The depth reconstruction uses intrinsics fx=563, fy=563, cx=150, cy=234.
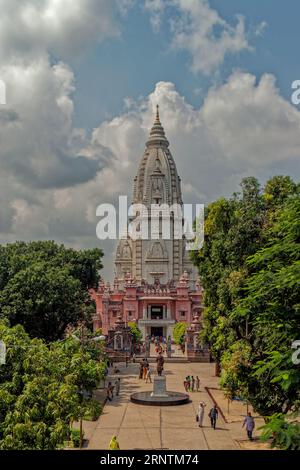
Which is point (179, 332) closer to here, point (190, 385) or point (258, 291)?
point (190, 385)

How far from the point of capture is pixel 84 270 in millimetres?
44969

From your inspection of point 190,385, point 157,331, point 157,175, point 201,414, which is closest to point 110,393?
point 190,385

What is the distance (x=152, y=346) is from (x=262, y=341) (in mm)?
38481

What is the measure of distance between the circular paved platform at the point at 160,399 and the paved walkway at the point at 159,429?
12.1 inches

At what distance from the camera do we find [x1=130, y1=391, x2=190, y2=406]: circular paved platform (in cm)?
2698

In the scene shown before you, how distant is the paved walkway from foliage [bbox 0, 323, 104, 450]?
3148 mm

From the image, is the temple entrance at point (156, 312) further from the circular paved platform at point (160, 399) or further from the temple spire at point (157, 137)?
the circular paved platform at point (160, 399)

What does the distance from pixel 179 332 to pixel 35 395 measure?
45805 mm

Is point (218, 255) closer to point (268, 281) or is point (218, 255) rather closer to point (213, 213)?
point (213, 213)

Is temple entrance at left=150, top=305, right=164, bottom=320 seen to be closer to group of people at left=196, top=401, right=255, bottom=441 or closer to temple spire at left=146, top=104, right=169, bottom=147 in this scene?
temple spire at left=146, top=104, right=169, bottom=147

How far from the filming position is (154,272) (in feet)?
255

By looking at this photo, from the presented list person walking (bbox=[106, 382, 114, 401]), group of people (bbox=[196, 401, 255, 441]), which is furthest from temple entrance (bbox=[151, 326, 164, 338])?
group of people (bbox=[196, 401, 255, 441])
